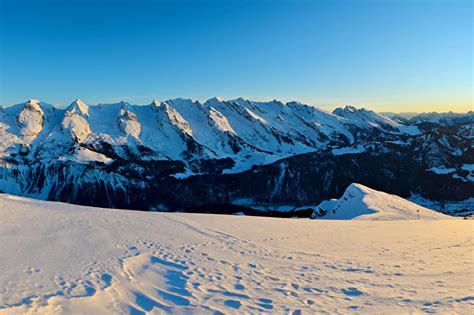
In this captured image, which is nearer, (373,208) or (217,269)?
(217,269)

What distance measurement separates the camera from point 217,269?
16.6m

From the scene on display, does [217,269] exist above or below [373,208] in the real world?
above

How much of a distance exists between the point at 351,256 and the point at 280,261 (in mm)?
4961

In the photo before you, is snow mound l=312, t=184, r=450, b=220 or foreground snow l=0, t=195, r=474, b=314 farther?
snow mound l=312, t=184, r=450, b=220

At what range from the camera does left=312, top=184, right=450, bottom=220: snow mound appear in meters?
69.5

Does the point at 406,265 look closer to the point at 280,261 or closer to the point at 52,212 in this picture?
the point at 280,261

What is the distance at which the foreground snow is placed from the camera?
12.4 metres

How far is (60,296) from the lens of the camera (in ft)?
41.8

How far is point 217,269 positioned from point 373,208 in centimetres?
6597

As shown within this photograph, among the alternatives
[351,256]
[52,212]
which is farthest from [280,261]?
[52,212]

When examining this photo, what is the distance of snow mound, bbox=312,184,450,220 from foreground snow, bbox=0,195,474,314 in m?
43.6

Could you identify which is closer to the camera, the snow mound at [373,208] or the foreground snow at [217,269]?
the foreground snow at [217,269]

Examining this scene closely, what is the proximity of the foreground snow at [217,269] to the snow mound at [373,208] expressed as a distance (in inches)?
1717

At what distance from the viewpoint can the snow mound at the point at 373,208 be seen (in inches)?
2738
